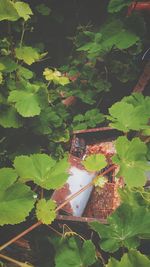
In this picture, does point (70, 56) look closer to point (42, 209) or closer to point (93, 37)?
point (93, 37)

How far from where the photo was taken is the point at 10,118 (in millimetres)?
2383

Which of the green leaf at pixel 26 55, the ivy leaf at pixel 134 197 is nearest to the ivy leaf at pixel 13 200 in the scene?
the ivy leaf at pixel 134 197

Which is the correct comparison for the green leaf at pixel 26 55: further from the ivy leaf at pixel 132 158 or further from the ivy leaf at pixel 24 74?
the ivy leaf at pixel 132 158

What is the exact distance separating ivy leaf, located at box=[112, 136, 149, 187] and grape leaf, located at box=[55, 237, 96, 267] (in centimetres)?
42

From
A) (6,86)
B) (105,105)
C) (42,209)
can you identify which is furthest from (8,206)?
(105,105)

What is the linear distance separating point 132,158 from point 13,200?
70 centimetres

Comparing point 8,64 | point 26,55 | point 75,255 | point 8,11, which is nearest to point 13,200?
point 75,255

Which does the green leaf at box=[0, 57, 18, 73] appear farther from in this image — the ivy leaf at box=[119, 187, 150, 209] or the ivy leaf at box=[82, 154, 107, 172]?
the ivy leaf at box=[119, 187, 150, 209]

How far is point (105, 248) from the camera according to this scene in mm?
1519

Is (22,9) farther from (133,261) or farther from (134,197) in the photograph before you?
(133,261)

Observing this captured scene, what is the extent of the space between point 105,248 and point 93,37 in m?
2.41

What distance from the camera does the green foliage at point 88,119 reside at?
296 centimetres

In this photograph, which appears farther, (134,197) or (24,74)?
(24,74)

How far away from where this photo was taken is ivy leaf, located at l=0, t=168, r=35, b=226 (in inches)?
58.0
